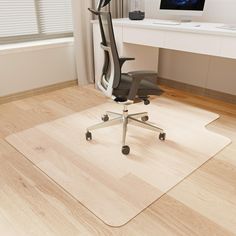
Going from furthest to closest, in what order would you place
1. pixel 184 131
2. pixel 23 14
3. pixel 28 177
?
pixel 23 14, pixel 184 131, pixel 28 177

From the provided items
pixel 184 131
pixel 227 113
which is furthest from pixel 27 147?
pixel 227 113

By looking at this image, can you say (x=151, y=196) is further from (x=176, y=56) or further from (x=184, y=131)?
(x=176, y=56)

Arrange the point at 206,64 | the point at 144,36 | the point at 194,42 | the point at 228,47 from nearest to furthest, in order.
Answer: the point at 228,47
the point at 194,42
the point at 144,36
the point at 206,64

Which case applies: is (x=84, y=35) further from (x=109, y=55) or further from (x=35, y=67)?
(x=109, y=55)

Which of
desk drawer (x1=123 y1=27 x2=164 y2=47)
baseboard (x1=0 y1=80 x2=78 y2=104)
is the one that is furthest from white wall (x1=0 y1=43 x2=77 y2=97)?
desk drawer (x1=123 y1=27 x2=164 y2=47)

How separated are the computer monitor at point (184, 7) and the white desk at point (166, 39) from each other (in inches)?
4.8

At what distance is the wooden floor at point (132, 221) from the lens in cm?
129

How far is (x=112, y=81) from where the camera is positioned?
1785mm

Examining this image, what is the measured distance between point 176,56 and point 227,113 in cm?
101

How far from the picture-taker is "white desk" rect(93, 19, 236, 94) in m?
2.02

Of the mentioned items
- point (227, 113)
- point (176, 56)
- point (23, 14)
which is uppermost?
point (23, 14)

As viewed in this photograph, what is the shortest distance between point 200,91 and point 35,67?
1.92 m

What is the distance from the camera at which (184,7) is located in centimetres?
258

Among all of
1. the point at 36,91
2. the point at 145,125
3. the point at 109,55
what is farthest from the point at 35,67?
the point at 145,125
